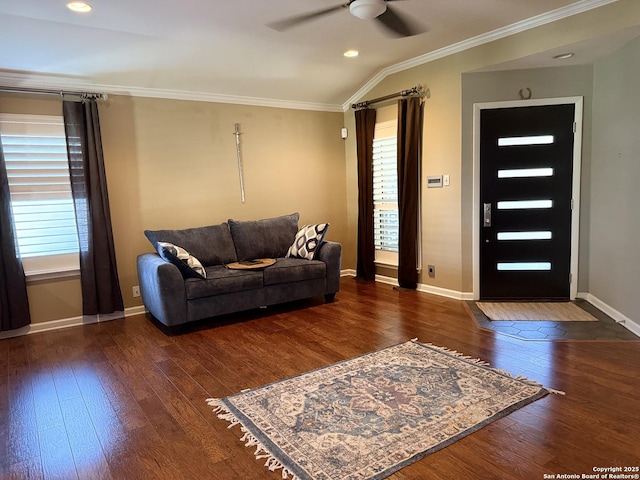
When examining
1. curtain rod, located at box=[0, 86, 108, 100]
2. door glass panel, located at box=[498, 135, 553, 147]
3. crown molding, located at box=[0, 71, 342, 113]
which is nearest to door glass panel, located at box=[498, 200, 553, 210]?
door glass panel, located at box=[498, 135, 553, 147]

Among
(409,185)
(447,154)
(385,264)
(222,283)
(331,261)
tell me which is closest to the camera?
(222,283)

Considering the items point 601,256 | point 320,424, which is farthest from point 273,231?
point 601,256

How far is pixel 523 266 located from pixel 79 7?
463 cm

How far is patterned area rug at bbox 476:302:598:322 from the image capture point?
3988 mm

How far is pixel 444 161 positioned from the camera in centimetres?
474

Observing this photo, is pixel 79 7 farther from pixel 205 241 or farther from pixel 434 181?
pixel 434 181

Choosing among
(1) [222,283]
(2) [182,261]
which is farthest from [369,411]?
(2) [182,261]

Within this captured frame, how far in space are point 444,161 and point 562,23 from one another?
1.64 meters

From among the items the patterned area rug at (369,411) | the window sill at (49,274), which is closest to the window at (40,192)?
the window sill at (49,274)

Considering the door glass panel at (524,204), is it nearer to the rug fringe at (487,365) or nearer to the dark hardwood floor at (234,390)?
the dark hardwood floor at (234,390)

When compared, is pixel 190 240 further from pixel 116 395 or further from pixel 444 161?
pixel 444 161

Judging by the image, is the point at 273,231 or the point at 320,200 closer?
the point at 273,231

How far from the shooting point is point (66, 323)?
4.38m

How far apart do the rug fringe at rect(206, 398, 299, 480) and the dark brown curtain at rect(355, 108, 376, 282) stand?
3.36 metres
